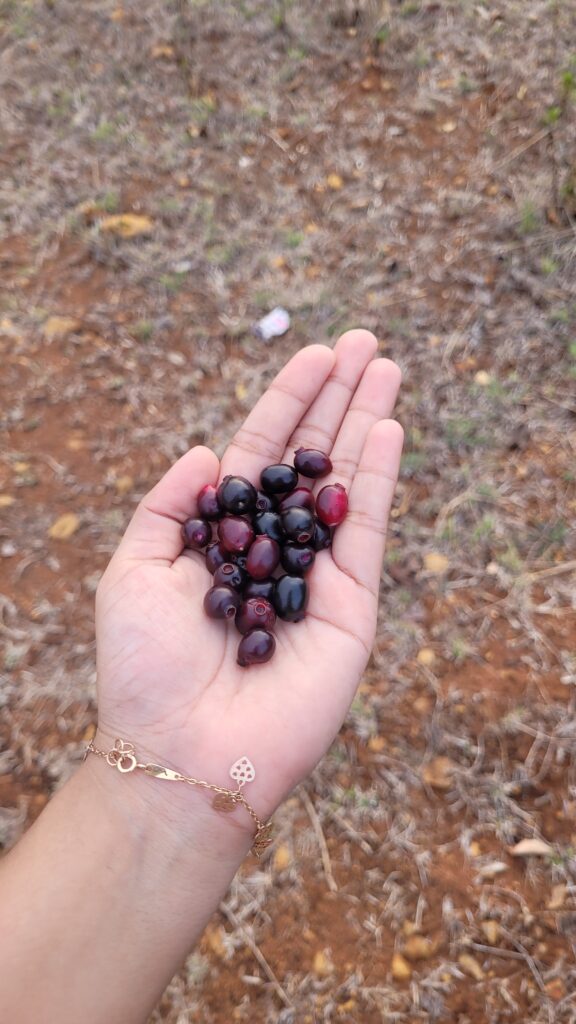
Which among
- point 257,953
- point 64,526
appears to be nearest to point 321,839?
point 257,953

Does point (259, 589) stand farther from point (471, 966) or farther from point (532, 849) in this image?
point (471, 966)

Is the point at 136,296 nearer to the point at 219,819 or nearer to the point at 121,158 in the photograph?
the point at 121,158

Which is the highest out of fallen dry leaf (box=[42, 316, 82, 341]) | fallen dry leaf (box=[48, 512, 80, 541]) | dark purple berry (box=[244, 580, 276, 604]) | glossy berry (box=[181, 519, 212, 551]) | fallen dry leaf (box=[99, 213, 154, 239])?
fallen dry leaf (box=[99, 213, 154, 239])

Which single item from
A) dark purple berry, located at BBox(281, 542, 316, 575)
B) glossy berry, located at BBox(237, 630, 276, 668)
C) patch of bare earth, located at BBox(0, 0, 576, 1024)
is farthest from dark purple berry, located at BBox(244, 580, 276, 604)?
patch of bare earth, located at BBox(0, 0, 576, 1024)

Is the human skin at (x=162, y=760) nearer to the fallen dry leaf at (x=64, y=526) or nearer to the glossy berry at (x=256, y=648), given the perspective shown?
the glossy berry at (x=256, y=648)

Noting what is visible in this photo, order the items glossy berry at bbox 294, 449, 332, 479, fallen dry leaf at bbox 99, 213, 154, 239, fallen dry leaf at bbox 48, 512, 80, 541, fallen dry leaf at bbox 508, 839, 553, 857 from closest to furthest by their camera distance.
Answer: glossy berry at bbox 294, 449, 332, 479 < fallen dry leaf at bbox 508, 839, 553, 857 < fallen dry leaf at bbox 48, 512, 80, 541 < fallen dry leaf at bbox 99, 213, 154, 239

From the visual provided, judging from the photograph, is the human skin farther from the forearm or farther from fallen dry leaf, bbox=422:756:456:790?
fallen dry leaf, bbox=422:756:456:790
